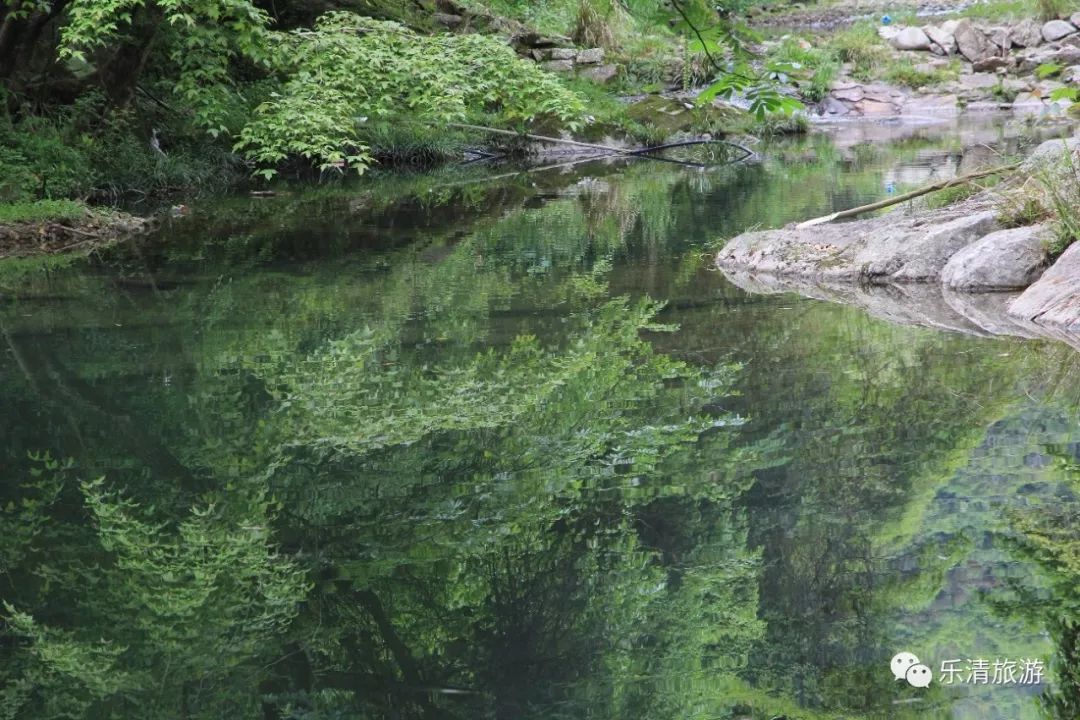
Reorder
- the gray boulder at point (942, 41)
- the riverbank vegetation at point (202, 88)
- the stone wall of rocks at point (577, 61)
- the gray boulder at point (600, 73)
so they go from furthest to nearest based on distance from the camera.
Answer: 1. the gray boulder at point (942, 41)
2. the gray boulder at point (600, 73)
3. the stone wall of rocks at point (577, 61)
4. the riverbank vegetation at point (202, 88)

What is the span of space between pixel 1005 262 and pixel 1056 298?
953mm

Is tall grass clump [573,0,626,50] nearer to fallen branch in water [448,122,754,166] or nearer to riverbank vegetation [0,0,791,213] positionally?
fallen branch in water [448,122,754,166]

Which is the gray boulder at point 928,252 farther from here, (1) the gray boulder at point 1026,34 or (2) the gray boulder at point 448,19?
(1) the gray boulder at point 1026,34

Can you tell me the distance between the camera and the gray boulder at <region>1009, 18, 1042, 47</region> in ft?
105

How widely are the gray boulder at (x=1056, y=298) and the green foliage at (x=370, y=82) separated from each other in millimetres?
8716

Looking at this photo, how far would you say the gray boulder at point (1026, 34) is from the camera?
31.9 metres

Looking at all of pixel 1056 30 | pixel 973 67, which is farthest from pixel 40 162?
pixel 1056 30

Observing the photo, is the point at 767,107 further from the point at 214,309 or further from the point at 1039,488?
the point at 214,309

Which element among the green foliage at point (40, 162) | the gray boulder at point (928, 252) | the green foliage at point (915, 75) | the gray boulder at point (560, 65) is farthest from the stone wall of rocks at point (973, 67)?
the gray boulder at point (928, 252)

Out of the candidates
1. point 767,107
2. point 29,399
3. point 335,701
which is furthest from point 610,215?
point 335,701

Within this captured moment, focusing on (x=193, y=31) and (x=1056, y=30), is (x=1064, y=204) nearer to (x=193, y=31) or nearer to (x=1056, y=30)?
(x=193, y=31)

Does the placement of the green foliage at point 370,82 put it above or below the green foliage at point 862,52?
above

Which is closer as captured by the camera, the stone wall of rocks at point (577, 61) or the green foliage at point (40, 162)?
the green foliage at point (40, 162)

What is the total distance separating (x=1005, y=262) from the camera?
862 centimetres
